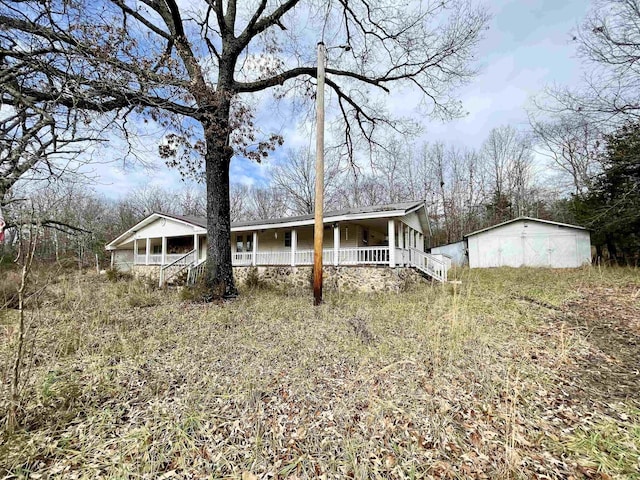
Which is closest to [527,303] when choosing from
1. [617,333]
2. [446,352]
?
[617,333]

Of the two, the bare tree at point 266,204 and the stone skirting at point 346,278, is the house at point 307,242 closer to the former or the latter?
the stone skirting at point 346,278

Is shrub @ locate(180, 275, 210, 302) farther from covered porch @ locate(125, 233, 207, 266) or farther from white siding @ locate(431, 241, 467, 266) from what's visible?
white siding @ locate(431, 241, 467, 266)

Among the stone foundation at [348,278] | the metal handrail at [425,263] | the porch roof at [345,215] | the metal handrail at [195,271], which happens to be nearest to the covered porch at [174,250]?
the metal handrail at [195,271]

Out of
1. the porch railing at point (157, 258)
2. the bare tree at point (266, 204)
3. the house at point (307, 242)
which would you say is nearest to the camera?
the house at point (307, 242)

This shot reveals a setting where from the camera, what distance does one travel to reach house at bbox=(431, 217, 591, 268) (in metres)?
16.2

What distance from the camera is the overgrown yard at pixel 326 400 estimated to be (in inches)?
81.4

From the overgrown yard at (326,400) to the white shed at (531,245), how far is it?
13.9 m

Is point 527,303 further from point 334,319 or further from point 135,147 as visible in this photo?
point 135,147

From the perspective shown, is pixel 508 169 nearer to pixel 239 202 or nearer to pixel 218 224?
pixel 239 202

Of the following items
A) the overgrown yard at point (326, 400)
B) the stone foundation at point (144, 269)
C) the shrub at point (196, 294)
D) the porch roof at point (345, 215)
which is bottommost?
the overgrown yard at point (326, 400)

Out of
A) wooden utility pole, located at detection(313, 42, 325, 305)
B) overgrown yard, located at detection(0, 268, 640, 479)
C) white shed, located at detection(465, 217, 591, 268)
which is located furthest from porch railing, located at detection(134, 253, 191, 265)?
white shed, located at detection(465, 217, 591, 268)

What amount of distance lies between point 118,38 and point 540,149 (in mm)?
28332

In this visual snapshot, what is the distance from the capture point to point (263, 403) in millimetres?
2734

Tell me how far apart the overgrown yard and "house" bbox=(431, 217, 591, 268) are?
13925 millimetres
